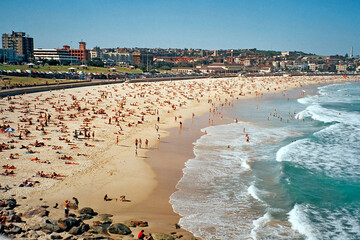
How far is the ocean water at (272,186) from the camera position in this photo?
13.8 meters

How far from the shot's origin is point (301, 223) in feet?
46.1

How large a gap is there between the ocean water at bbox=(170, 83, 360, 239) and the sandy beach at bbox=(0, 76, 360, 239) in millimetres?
1257

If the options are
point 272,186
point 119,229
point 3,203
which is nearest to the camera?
point 119,229

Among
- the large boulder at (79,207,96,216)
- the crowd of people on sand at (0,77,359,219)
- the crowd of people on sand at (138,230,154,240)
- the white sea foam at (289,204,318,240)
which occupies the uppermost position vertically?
the crowd of people on sand at (0,77,359,219)

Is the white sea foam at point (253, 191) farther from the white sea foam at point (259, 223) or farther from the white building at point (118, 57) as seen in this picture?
the white building at point (118, 57)

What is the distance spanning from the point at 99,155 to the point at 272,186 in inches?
435

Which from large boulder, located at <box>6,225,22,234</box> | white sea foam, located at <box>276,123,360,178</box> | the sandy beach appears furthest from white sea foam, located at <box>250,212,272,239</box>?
large boulder, located at <box>6,225,22,234</box>

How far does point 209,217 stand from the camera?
14445mm

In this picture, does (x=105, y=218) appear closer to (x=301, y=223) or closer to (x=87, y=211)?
(x=87, y=211)

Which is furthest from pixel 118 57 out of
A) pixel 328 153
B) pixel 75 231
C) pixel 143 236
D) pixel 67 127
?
pixel 143 236

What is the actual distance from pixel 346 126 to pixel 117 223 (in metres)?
30.5

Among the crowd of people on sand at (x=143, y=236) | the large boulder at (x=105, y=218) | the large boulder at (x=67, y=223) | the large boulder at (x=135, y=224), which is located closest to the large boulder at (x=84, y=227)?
the large boulder at (x=67, y=223)

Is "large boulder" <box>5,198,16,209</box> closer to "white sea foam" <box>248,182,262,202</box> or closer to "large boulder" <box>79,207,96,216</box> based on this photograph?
"large boulder" <box>79,207,96,216</box>

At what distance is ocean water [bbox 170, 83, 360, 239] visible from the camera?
13797mm
